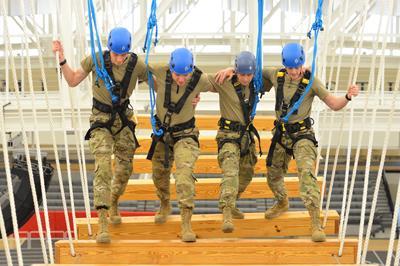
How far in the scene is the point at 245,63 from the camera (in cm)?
384

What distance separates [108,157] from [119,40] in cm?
75

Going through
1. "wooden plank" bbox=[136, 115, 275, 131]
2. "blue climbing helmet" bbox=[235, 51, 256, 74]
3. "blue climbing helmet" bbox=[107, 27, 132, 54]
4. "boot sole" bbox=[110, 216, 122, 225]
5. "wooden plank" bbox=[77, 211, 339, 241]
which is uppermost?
"blue climbing helmet" bbox=[107, 27, 132, 54]

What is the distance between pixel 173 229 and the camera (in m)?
4.33

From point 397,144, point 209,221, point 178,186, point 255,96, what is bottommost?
point 397,144

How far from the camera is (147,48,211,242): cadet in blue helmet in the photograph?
148 inches

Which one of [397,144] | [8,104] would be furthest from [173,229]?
[397,144]

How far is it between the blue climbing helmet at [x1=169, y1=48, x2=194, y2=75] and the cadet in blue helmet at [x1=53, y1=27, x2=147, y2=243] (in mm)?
303

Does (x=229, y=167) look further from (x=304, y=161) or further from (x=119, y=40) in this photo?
(x=119, y=40)

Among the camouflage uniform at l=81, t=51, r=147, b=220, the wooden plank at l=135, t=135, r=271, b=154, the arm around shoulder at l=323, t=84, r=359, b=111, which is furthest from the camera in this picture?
the wooden plank at l=135, t=135, r=271, b=154

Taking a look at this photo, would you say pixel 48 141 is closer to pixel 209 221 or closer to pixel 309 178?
pixel 209 221

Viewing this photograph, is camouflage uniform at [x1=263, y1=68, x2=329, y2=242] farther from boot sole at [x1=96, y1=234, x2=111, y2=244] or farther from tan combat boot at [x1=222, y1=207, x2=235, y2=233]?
boot sole at [x1=96, y1=234, x2=111, y2=244]

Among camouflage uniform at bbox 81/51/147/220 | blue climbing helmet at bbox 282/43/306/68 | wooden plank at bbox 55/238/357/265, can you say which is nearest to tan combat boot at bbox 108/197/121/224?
camouflage uniform at bbox 81/51/147/220

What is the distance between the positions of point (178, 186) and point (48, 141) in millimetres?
6228

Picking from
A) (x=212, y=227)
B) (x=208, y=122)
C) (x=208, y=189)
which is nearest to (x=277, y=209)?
(x=212, y=227)
